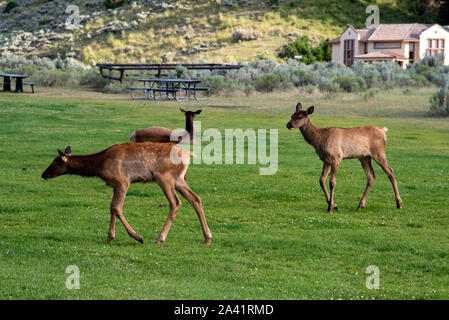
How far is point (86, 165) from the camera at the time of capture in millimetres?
10562

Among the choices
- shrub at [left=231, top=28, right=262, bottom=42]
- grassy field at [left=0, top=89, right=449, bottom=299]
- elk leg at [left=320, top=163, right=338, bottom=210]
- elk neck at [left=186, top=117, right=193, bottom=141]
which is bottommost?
grassy field at [left=0, top=89, right=449, bottom=299]

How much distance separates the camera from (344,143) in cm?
1355

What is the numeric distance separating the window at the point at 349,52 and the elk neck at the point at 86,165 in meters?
57.3

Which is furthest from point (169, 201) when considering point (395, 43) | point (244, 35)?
point (244, 35)

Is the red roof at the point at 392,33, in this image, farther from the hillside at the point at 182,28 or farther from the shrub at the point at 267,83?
the shrub at the point at 267,83

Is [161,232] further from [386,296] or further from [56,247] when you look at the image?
[386,296]

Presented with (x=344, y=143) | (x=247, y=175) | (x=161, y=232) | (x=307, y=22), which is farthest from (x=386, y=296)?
(x=307, y=22)

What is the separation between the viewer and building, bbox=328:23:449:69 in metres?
63.8

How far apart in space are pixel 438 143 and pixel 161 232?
1551cm

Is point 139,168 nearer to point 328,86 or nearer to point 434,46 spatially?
point 328,86

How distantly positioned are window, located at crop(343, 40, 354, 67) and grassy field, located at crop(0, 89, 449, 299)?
4421cm

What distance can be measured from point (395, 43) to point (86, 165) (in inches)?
2266

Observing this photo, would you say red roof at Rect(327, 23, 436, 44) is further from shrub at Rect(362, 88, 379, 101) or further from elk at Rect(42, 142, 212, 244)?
elk at Rect(42, 142, 212, 244)

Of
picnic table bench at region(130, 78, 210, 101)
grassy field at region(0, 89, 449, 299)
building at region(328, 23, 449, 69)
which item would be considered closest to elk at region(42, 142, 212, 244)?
grassy field at region(0, 89, 449, 299)
